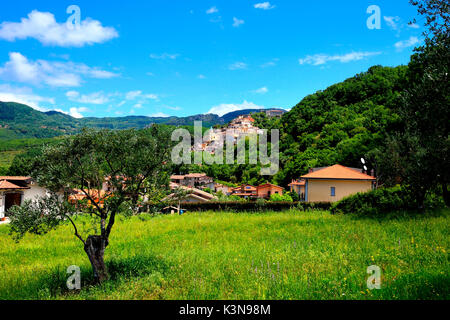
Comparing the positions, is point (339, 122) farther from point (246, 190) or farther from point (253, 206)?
point (253, 206)

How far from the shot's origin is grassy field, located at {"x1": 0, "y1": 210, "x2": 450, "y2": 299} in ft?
21.4

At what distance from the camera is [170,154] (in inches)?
357

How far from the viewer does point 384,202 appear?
17750mm

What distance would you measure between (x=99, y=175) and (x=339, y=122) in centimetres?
6658

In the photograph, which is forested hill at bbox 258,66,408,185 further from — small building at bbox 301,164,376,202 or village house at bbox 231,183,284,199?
small building at bbox 301,164,376,202

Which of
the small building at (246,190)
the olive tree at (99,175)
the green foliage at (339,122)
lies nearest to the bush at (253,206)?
the olive tree at (99,175)

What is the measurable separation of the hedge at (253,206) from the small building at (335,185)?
34.4ft

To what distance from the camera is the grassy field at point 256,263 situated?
21.4 feet

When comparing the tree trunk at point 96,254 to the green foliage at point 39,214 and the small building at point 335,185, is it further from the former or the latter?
the small building at point 335,185

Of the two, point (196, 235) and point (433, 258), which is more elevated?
point (433, 258)

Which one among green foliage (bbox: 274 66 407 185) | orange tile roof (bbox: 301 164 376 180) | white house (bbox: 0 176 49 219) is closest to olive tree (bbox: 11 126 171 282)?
white house (bbox: 0 176 49 219)
